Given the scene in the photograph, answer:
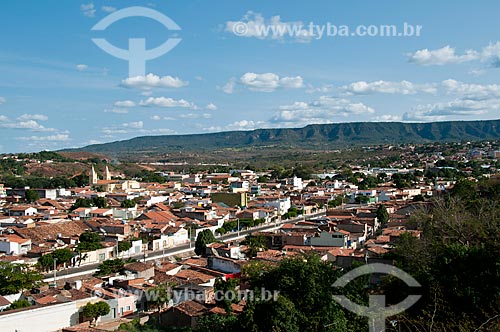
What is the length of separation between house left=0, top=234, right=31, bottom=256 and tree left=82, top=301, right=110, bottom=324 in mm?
10281

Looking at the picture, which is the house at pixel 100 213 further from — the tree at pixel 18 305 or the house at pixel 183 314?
the house at pixel 183 314

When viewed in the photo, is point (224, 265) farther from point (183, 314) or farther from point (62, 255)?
point (62, 255)

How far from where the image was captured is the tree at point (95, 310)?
1390 centimetres

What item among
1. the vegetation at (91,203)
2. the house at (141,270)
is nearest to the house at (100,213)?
the vegetation at (91,203)

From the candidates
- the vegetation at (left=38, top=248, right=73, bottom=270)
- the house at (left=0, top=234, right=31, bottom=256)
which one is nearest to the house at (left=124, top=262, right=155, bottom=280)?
the vegetation at (left=38, top=248, right=73, bottom=270)

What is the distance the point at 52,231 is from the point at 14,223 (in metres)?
3.51

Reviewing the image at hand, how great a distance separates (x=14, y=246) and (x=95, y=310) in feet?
35.4

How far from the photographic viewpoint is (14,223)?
28781mm

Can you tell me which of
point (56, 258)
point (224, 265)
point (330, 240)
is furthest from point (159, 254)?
point (330, 240)

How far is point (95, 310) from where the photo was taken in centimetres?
1396

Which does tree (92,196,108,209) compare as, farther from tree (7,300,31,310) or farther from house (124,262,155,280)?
tree (7,300,31,310)

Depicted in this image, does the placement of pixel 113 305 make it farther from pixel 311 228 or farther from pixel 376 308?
pixel 311 228

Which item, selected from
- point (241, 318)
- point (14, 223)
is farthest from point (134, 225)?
point (241, 318)

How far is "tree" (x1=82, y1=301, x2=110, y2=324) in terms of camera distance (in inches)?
547
